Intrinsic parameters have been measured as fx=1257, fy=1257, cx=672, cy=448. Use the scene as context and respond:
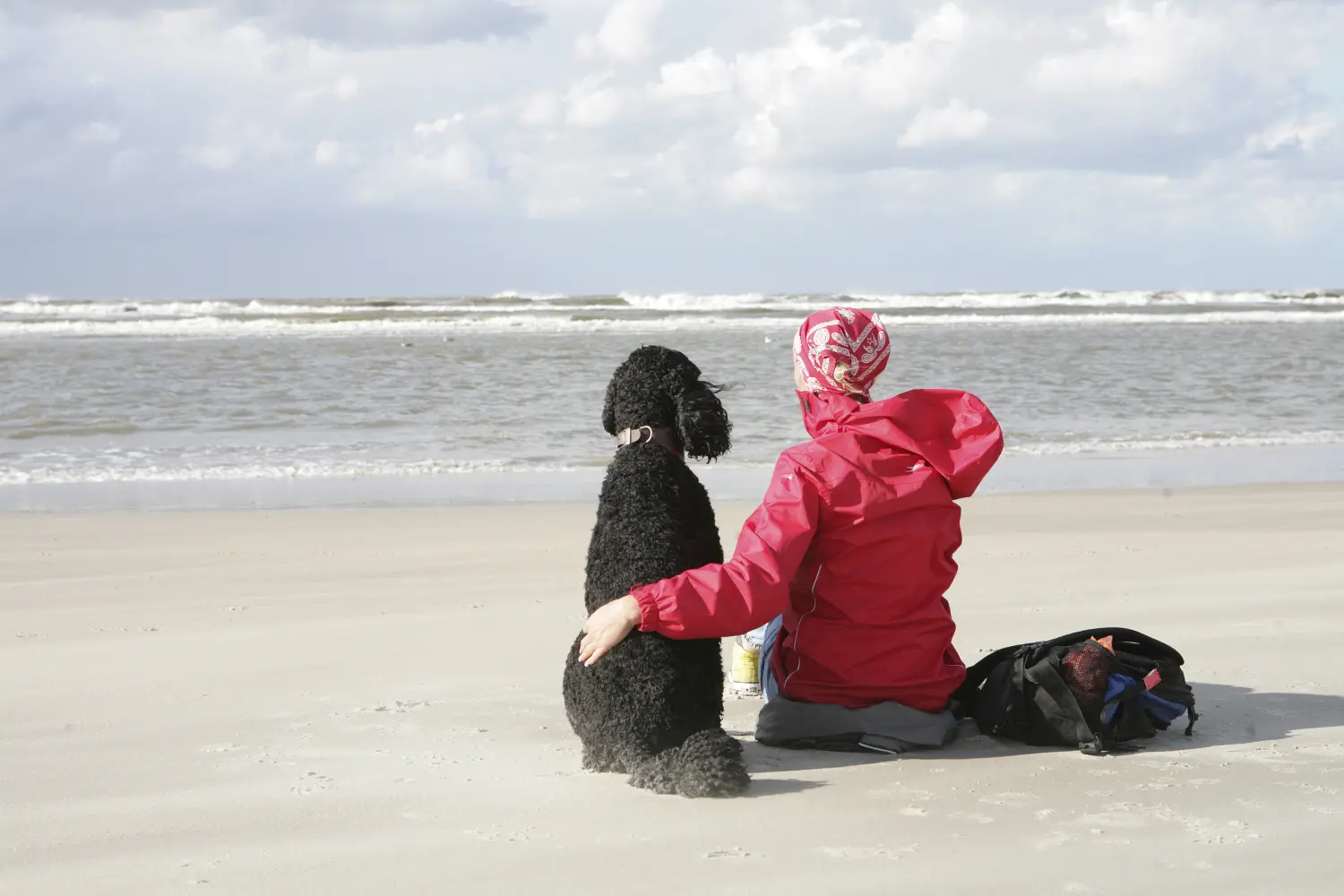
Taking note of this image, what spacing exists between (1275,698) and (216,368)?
1626cm

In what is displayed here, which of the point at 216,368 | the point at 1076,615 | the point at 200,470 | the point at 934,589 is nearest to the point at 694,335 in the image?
the point at 216,368

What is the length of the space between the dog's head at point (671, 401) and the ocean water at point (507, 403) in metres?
6.09

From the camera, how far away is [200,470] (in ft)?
34.9

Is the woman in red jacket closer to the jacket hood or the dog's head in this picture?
the jacket hood

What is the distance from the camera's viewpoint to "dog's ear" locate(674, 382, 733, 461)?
3311 mm

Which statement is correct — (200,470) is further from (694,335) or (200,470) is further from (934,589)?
(694,335)

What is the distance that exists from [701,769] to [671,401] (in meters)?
0.98

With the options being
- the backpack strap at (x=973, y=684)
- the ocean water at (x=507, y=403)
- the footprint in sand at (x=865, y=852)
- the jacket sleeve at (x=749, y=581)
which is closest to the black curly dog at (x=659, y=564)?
the jacket sleeve at (x=749, y=581)

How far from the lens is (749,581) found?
3209 mm

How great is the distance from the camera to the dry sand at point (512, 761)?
2967mm

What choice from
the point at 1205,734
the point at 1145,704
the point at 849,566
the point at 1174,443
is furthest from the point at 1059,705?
the point at 1174,443

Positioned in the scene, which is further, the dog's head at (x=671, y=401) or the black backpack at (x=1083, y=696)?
the black backpack at (x=1083, y=696)

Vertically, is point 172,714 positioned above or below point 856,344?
below

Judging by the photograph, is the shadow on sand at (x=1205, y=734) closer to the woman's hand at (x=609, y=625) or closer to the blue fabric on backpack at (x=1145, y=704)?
the blue fabric on backpack at (x=1145, y=704)
